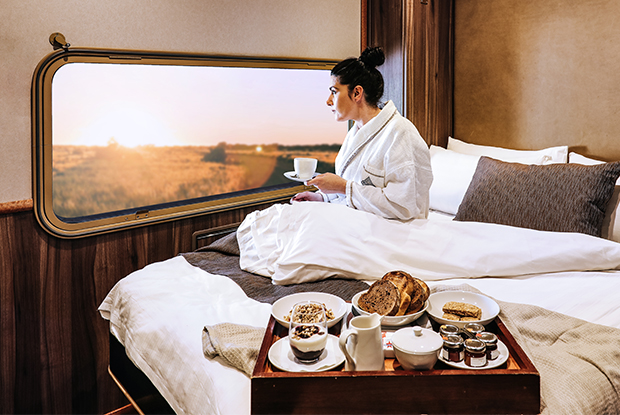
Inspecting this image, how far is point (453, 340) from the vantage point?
100 centimetres

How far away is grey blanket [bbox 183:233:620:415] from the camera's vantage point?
1.05 m

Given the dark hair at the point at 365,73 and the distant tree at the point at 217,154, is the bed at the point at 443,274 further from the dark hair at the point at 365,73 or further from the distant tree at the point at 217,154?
the distant tree at the point at 217,154

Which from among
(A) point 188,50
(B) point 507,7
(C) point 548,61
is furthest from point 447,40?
(A) point 188,50

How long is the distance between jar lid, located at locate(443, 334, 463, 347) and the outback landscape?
1748 mm

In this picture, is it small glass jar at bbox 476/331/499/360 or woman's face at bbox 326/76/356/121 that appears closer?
small glass jar at bbox 476/331/499/360

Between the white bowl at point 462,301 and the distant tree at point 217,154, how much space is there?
1.79 metres

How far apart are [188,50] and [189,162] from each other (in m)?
0.61

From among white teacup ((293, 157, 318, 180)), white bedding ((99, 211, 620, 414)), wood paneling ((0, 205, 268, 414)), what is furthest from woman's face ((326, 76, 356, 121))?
wood paneling ((0, 205, 268, 414))

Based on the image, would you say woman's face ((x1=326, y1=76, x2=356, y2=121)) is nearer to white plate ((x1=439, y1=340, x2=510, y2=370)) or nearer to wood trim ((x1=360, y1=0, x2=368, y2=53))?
wood trim ((x1=360, y1=0, x2=368, y2=53))

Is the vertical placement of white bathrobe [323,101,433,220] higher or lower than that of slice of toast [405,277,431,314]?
higher

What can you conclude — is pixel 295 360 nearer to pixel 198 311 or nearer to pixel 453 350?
pixel 453 350

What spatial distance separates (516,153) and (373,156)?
0.94m

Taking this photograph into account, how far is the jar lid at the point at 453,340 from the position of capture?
988 millimetres

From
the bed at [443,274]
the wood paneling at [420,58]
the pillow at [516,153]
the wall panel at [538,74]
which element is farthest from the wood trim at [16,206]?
the wall panel at [538,74]
